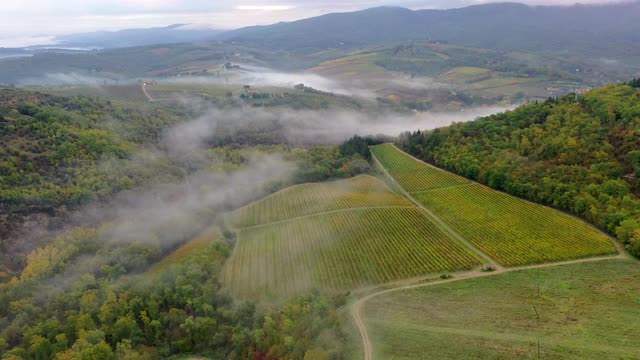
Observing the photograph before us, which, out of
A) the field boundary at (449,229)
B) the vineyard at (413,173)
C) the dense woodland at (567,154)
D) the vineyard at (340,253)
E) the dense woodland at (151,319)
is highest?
the dense woodland at (567,154)

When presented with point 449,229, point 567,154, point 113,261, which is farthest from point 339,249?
point 567,154

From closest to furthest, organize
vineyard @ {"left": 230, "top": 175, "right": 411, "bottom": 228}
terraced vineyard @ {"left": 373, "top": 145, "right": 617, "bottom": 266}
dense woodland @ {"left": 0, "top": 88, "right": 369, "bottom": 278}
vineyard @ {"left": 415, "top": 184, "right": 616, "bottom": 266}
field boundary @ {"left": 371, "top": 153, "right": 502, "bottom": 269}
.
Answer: vineyard @ {"left": 415, "top": 184, "right": 616, "bottom": 266} < terraced vineyard @ {"left": 373, "top": 145, "right": 617, "bottom": 266} < field boundary @ {"left": 371, "top": 153, "right": 502, "bottom": 269} < dense woodland @ {"left": 0, "top": 88, "right": 369, "bottom": 278} < vineyard @ {"left": 230, "top": 175, "right": 411, "bottom": 228}

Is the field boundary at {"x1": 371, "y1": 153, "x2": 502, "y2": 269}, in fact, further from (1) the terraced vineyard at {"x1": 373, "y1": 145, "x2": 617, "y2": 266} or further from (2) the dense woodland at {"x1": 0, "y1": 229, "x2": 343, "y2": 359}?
(2) the dense woodland at {"x1": 0, "y1": 229, "x2": 343, "y2": 359}

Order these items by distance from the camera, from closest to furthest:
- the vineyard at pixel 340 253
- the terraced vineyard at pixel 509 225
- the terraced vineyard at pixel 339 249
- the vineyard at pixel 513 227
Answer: the vineyard at pixel 513 227, the terraced vineyard at pixel 509 225, the vineyard at pixel 340 253, the terraced vineyard at pixel 339 249

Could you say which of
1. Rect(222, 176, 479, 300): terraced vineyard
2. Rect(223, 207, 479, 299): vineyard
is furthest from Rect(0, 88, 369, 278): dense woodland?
Rect(223, 207, 479, 299): vineyard

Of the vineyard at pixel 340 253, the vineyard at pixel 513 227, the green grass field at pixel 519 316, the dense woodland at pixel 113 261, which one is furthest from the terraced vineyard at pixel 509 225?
the dense woodland at pixel 113 261

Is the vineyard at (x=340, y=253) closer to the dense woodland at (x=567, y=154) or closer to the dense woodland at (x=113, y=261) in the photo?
the dense woodland at (x=113, y=261)
